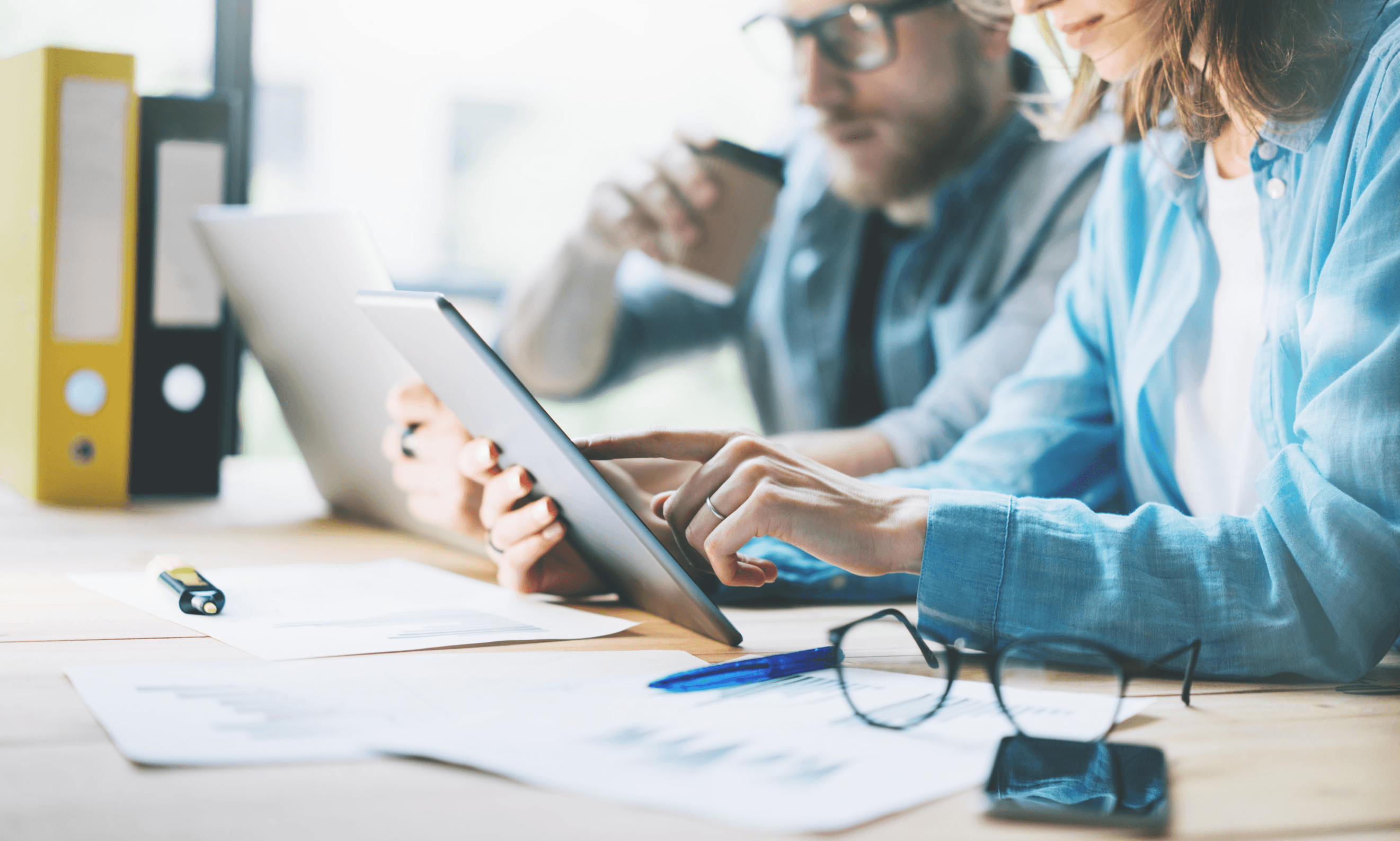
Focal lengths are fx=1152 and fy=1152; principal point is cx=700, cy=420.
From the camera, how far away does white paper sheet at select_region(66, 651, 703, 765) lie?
460mm

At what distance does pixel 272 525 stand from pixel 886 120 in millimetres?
1006

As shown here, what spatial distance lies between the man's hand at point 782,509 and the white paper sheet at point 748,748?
0.11 metres

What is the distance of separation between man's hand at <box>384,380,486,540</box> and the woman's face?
0.59 m

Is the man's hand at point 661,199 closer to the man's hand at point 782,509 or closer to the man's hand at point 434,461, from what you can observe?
the man's hand at point 434,461

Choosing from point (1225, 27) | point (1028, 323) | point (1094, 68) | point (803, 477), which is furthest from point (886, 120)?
point (803, 477)

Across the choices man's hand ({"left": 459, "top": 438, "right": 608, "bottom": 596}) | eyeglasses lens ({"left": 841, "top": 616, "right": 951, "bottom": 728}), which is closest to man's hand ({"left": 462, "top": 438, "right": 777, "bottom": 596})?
man's hand ({"left": 459, "top": 438, "right": 608, "bottom": 596})

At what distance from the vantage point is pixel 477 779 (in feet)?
1.43

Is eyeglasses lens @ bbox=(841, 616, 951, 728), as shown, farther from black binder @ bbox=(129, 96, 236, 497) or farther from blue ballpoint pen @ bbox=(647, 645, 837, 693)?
black binder @ bbox=(129, 96, 236, 497)

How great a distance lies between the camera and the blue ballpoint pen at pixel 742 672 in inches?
22.4

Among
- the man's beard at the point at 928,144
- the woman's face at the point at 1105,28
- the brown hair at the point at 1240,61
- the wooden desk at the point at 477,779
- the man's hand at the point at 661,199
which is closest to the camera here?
the wooden desk at the point at 477,779

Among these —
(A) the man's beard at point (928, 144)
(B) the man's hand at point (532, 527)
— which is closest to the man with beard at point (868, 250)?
(A) the man's beard at point (928, 144)

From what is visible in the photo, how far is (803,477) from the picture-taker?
70 cm

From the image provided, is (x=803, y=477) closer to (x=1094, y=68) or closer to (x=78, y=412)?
(x=1094, y=68)

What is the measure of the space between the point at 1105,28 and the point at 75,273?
101 cm
